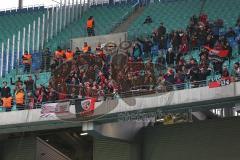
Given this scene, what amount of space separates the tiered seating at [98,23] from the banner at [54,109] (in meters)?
7.69

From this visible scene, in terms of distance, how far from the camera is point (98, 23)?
28.2 meters

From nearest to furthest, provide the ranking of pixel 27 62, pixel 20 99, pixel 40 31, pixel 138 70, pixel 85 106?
1. pixel 138 70
2. pixel 85 106
3. pixel 20 99
4. pixel 27 62
5. pixel 40 31

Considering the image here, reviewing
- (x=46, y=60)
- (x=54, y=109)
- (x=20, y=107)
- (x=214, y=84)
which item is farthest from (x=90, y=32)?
(x=214, y=84)

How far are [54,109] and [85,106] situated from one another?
1.43 m

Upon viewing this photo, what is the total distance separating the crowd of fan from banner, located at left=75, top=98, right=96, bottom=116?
22cm

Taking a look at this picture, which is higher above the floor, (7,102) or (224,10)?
(224,10)

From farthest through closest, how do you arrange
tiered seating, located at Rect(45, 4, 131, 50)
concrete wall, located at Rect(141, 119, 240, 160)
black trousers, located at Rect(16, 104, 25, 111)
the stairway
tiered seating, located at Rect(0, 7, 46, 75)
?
tiered seating, located at Rect(0, 7, 46, 75) < tiered seating, located at Rect(45, 4, 131, 50) < the stairway < black trousers, located at Rect(16, 104, 25, 111) < concrete wall, located at Rect(141, 119, 240, 160)

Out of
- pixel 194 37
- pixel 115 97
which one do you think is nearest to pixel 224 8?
pixel 194 37

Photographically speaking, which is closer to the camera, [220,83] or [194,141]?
[220,83]

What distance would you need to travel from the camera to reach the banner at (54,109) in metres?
18.5

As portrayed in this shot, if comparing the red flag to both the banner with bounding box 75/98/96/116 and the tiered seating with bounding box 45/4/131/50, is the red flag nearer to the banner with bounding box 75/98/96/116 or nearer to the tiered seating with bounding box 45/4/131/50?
the banner with bounding box 75/98/96/116

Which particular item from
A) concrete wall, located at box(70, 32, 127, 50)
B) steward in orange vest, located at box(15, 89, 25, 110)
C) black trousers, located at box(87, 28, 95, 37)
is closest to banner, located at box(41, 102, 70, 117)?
steward in orange vest, located at box(15, 89, 25, 110)

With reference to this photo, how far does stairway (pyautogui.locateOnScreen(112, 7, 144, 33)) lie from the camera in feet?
86.1

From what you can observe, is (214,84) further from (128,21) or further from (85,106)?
(128,21)
